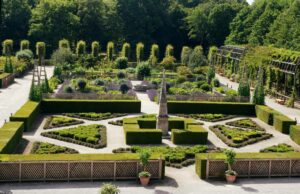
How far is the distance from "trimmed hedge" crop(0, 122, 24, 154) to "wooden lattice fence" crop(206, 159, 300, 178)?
10.5 m

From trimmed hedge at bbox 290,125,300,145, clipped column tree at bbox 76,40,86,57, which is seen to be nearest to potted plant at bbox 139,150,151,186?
trimmed hedge at bbox 290,125,300,145

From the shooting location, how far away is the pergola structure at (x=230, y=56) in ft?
206

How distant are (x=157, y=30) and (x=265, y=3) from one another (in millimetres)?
22619

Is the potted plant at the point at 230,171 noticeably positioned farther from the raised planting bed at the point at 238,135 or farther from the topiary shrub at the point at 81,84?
the topiary shrub at the point at 81,84

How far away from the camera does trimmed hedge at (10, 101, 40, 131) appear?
30.4 metres

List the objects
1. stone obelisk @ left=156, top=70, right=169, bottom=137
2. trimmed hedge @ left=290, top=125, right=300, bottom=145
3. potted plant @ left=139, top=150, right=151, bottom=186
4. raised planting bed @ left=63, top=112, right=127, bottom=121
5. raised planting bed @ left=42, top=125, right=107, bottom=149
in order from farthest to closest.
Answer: raised planting bed @ left=63, top=112, right=127, bottom=121 < stone obelisk @ left=156, top=70, right=169, bottom=137 < trimmed hedge @ left=290, top=125, right=300, bottom=145 < raised planting bed @ left=42, top=125, right=107, bottom=149 < potted plant @ left=139, top=150, right=151, bottom=186

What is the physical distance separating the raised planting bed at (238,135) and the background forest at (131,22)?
4899 centimetres

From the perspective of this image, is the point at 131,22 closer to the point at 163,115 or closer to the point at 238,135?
the point at 163,115

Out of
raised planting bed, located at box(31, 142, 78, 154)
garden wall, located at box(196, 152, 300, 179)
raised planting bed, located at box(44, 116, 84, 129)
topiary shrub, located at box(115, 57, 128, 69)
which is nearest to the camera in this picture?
garden wall, located at box(196, 152, 300, 179)

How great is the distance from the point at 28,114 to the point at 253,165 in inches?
635

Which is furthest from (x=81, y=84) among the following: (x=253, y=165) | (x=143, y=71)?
(x=253, y=165)

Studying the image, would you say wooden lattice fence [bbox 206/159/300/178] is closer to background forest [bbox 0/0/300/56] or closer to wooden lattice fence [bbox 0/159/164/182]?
wooden lattice fence [bbox 0/159/164/182]

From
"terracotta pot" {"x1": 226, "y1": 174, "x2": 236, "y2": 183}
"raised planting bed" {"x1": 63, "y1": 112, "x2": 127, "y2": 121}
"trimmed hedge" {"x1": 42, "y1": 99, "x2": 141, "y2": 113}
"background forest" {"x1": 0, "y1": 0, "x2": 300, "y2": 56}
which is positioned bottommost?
"terracotta pot" {"x1": 226, "y1": 174, "x2": 236, "y2": 183}

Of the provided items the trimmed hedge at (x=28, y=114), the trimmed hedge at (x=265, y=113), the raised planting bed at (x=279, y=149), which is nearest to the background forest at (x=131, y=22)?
the trimmed hedge at (x=265, y=113)
